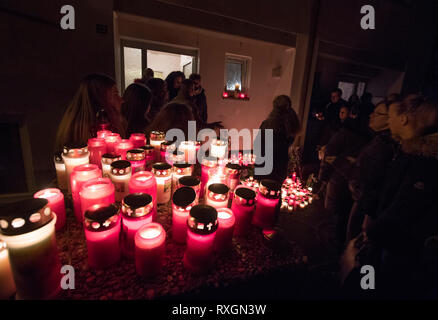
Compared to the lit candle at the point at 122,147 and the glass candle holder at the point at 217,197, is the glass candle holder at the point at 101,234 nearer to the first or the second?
the glass candle holder at the point at 217,197

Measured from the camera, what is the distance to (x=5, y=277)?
0.80 metres

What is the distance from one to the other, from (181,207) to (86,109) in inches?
60.2

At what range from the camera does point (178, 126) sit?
8.12 feet

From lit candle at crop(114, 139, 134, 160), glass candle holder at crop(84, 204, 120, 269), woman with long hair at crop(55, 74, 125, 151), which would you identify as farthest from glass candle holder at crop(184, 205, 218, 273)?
woman with long hair at crop(55, 74, 125, 151)

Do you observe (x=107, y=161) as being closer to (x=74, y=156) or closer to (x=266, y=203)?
(x=74, y=156)

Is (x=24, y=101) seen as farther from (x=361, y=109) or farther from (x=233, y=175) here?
(x=361, y=109)

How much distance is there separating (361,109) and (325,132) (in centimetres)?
142

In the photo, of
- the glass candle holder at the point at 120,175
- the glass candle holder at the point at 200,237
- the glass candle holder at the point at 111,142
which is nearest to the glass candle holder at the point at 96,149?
the glass candle holder at the point at 111,142

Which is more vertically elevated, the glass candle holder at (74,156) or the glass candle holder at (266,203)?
the glass candle holder at (74,156)

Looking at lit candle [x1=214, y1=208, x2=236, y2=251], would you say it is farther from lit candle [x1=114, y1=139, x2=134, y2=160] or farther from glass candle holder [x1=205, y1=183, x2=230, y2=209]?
lit candle [x1=114, y1=139, x2=134, y2=160]

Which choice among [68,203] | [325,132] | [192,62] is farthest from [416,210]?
[192,62]

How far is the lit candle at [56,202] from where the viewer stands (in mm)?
1106

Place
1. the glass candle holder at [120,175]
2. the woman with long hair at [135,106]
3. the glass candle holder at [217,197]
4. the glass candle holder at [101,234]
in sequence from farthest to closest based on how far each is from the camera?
the woman with long hair at [135,106] < the glass candle holder at [120,175] < the glass candle holder at [217,197] < the glass candle holder at [101,234]

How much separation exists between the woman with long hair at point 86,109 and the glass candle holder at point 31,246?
46.4 inches
